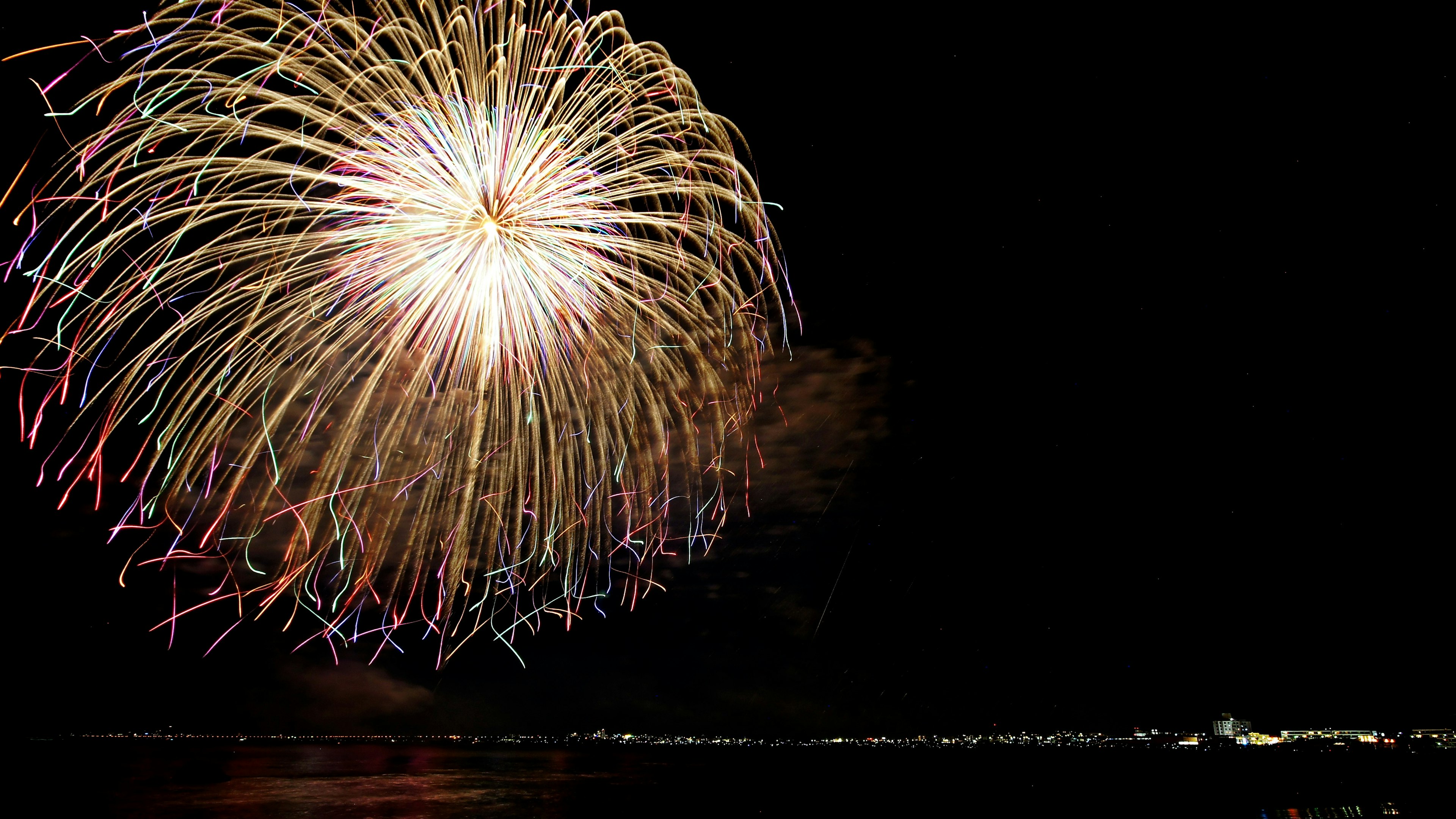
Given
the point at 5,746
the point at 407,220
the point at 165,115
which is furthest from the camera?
the point at 5,746

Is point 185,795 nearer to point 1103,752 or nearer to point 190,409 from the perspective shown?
point 190,409

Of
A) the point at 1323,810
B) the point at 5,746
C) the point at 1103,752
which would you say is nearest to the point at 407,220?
the point at 1323,810

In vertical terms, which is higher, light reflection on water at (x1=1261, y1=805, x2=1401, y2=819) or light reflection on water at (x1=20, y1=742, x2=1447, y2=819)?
light reflection on water at (x1=1261, y1=805, x2=1401, y2=819)

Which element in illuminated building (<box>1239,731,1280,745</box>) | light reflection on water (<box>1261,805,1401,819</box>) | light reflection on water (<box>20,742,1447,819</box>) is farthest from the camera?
illuminated building (<box>1239,731,1280,745</box>)

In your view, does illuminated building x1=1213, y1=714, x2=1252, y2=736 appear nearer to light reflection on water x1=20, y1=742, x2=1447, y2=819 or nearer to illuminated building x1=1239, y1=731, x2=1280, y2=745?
illuminated building x1=1239, y1=731, x2=1280, y2=745

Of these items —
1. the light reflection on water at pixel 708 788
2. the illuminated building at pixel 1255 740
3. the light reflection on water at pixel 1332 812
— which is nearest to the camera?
the light reflection on water at pixel 1332 812

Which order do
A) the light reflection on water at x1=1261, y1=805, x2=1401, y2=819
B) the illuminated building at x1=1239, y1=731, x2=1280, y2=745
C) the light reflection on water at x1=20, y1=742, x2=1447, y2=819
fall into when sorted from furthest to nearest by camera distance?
A: the illuminated building at x1=1239, y1=731, x2=1280, y2=745 < the light reflection on water at x1=20, y1=742, x2=1447, y2=819 < the light reflection on water at x1=1261, y1=805, x2=1401, y2=819

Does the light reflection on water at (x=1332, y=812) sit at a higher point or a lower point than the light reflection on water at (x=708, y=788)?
higher

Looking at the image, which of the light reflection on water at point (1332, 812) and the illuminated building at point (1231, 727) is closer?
the light reflection on water at point (1332, 812)

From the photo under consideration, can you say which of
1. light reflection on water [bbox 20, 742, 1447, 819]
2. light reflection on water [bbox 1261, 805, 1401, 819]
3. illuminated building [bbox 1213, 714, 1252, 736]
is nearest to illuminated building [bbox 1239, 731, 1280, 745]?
illuminated building [bbox 1213, 714, 1252, 736]

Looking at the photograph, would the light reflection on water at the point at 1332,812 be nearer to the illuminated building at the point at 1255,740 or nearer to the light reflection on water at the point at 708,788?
the light reflection on water at the point at 708,788

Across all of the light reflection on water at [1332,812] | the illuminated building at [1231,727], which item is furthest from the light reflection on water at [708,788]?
the illuminated building at [1231,727]
